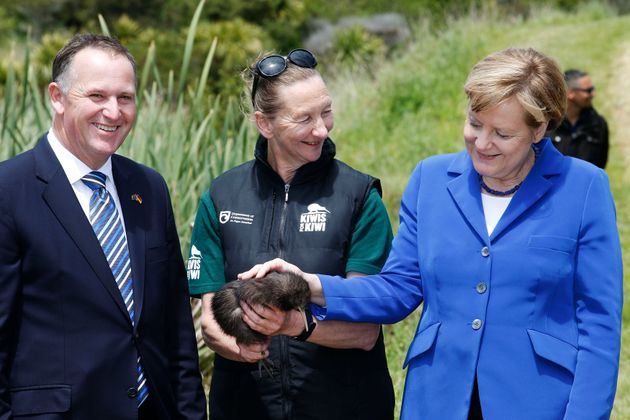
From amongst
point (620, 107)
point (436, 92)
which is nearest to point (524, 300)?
point (436, 92)

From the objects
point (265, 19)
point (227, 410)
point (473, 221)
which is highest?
point (265, 19)

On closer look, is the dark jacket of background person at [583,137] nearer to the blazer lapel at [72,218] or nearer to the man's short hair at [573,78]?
the man's short hair at [573,78]

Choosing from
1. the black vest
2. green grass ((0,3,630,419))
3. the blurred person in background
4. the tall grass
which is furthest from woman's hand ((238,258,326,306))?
the blurred person in background

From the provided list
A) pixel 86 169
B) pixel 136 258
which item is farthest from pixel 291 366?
pixel 86 169

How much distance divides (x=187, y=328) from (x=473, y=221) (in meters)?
1.00

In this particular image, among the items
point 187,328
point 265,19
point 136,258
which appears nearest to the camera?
point 136,258

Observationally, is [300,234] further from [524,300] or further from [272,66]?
[524,300]

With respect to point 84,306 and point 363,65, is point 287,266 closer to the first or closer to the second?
point 84,306

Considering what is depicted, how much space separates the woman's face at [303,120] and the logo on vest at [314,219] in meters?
0.18

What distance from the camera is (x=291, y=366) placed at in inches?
123

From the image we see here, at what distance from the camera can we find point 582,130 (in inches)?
344

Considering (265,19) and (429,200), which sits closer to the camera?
(429,200)

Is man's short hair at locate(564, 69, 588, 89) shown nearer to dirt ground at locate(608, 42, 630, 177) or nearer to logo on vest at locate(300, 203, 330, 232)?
dirt ground at locate(608, 42, 630, 177)

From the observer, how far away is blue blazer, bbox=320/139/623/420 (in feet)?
8.67
